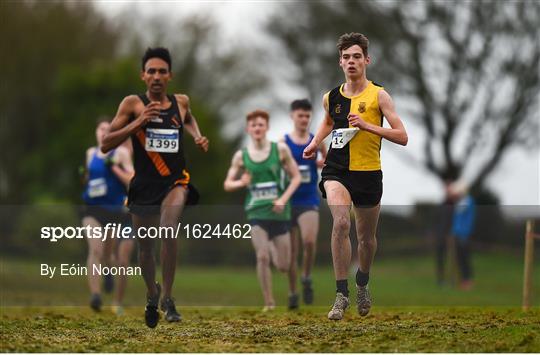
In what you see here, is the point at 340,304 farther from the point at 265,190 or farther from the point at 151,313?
the point at 265,190

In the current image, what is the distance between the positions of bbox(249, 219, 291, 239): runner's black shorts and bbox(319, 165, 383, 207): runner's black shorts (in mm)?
3864

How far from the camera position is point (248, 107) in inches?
2299

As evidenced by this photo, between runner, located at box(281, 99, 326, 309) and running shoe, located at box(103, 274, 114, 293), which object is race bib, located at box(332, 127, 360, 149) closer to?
runner, located at box(281, 99, 326, 309)

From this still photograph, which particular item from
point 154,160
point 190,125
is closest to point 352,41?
point 190,125

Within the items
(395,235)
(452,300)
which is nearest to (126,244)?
(452,300)

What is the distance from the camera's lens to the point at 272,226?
1586 cm

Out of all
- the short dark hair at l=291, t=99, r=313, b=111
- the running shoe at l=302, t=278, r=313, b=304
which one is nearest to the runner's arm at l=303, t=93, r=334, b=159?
the short dark hair at l=291, t=99, r=313, b=111

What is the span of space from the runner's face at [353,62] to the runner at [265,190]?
3.89 meters

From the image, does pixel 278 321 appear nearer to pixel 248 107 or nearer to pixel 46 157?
pixel 46 157

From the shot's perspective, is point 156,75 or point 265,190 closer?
point 156,75

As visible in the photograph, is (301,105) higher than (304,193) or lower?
higher

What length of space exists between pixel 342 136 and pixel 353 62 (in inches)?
28.3

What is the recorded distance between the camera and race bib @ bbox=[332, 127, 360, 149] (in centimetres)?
1176

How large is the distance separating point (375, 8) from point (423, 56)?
228 centimetres
